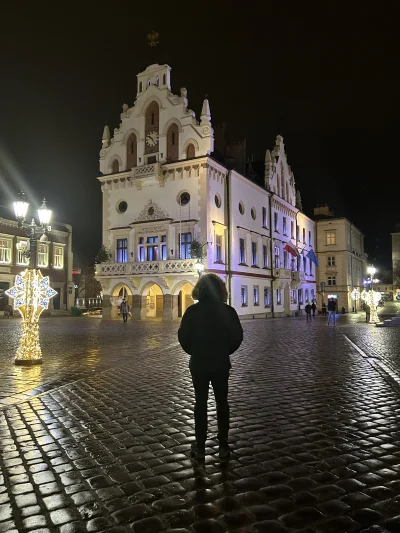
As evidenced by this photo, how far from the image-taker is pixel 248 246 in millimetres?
40156

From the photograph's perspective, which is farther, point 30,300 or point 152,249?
point 152,249

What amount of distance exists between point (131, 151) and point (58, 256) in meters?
21.8

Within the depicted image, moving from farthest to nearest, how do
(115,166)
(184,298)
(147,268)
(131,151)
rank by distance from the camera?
(115,166) → (131,151) → (184,298) → (147,268)

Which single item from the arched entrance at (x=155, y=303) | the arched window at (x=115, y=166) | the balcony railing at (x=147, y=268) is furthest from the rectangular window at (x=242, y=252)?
the arched window at (x=115, y=166)

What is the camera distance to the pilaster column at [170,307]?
114 ft

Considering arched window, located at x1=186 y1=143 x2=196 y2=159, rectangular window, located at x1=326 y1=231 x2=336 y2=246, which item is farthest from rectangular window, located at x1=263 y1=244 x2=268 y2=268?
rectangular window, located at x1=326 y1=231 x2=336 y2=246

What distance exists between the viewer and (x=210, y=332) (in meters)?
4.98

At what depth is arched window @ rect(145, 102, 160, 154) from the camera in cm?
3776

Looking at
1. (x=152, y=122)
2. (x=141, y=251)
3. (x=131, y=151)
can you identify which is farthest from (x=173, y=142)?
(x=141, y=251)

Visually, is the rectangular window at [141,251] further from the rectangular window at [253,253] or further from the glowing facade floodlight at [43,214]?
the glowing facade floodlight at [43,214]

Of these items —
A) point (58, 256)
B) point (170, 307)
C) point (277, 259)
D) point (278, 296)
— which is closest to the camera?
point (170, 307)

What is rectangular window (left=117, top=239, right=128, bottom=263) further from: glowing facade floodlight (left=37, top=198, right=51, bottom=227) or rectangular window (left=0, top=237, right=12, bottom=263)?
glowing facade floodlight (left=37, top=198, right=51, bottom=227)

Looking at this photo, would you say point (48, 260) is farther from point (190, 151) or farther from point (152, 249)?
point (190, 151)

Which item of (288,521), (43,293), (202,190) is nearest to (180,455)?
(288,521)
